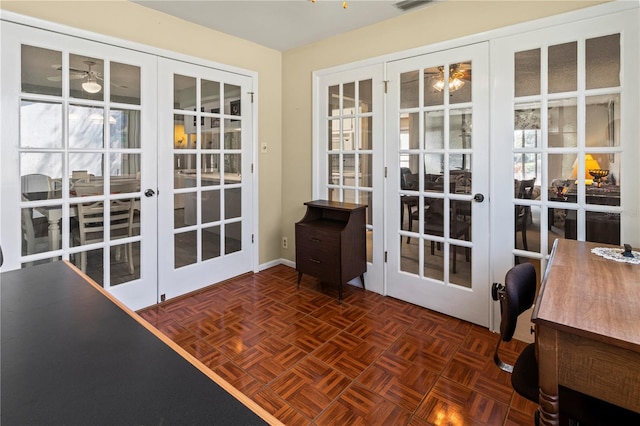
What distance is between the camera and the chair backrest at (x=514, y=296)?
4.93ft

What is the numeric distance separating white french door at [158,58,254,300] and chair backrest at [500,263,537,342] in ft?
→ 9.01

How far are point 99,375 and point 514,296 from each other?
1546mm

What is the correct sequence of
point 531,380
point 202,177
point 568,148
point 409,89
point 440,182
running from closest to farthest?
point 531,380, point 568,148, point 440,182, point 409,89, point 202,177

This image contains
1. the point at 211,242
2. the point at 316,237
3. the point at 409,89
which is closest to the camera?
the point at 409,89

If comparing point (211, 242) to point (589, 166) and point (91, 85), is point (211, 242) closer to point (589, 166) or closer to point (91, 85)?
point (91, 85)

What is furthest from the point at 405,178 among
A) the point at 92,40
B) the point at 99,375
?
the point at 99,375

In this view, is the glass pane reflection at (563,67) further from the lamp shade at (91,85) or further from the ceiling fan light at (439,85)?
the lamp shade at (91,85)

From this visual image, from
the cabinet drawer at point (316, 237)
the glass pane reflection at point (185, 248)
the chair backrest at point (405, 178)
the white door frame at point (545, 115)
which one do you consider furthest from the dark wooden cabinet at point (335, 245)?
the white door frame at point (545, 115)

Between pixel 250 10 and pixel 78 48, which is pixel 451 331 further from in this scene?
pixel 78 48

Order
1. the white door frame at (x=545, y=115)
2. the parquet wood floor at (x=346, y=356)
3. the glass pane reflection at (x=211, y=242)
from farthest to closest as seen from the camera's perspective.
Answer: the glass pane reflection at (x=211, y=242)
the white door frame at (x=545, y=115)
the parquet wood floor at (x=346, y=356)

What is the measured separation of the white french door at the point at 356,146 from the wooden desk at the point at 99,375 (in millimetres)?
2686

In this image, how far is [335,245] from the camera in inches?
125

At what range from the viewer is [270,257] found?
4.20 m

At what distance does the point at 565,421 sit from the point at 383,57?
2.90 metres
